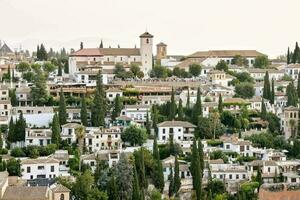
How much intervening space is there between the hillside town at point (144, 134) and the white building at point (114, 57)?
0.21m

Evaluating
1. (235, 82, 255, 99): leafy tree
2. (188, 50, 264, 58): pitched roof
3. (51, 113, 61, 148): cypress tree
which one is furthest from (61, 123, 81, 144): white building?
(188, 50, 264, 58): pitched roof

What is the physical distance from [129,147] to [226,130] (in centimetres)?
501

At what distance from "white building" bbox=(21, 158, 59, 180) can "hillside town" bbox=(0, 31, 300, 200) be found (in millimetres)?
38

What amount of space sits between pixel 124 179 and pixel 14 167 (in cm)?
426

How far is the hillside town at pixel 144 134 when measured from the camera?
1047 inches

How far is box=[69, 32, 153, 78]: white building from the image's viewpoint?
1710 inches

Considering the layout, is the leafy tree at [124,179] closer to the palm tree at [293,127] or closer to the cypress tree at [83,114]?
the cypress tree at [83,114]

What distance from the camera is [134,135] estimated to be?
1197 inches

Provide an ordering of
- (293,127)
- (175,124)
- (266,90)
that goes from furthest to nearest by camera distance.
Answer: (266,90), (293,127), (175,124)

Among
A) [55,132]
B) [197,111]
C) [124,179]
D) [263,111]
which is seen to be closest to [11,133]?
[55,132]

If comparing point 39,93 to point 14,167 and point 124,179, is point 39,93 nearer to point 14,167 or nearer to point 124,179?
point 14,167

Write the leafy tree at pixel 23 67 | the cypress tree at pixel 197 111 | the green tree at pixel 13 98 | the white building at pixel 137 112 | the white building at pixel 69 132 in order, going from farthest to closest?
the leafy tree at pixel 23 67 → the green tree at pixel 13 98 → the white building at pixel 137 112 → the cypress tree at pixel 197 111 → the white building at pixel 69 132

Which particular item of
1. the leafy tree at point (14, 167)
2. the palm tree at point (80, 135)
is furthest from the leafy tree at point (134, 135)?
the leafy tree at point (14, 167)

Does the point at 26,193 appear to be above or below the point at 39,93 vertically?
below
